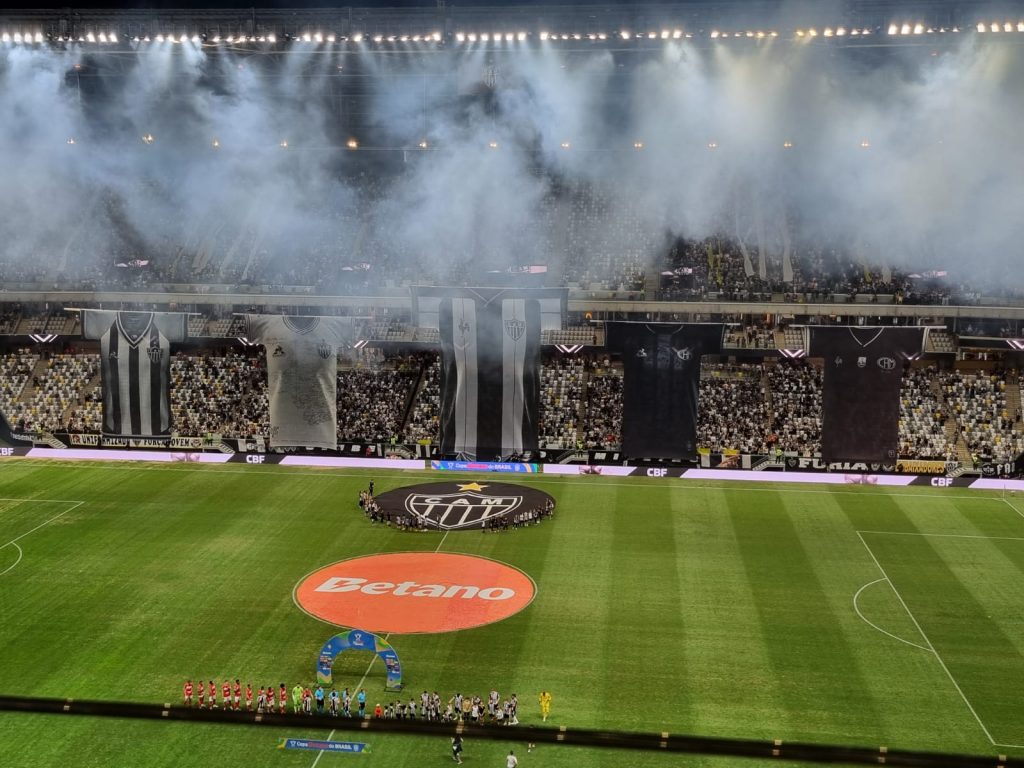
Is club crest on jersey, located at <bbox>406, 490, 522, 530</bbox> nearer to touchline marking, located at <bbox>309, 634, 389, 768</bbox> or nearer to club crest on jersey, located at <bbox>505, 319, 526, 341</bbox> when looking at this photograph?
club crest on jersey, located at <bbox>505, 319, 526, 341</bbox>

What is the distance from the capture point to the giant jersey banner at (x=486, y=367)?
48188mm

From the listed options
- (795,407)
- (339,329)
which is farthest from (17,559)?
(795,407)

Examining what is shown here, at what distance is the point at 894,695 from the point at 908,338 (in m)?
24.0

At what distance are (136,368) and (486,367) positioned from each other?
16745 millimetres

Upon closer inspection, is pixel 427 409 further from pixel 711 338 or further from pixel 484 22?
pixel 484 22

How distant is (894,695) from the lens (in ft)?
87.6

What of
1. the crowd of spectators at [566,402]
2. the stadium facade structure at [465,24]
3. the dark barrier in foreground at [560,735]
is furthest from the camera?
the crowd of spectators at [566,402]

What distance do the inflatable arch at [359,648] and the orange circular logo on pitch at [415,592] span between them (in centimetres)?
350

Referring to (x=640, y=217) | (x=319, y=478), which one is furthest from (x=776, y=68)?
(x=319, y=478)

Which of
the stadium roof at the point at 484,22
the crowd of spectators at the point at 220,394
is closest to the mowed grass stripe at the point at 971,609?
the stadium roof at the point at 484,22

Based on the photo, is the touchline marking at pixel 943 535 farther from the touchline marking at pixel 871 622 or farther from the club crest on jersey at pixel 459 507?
the club crest on jersey at pixel 459 507

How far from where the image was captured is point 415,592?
1325 inches

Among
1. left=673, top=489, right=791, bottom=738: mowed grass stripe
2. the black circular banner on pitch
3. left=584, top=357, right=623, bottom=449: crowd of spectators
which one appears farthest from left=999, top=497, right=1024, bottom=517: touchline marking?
the black circular banner on pitch

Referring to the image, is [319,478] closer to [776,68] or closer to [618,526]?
[618,526]
